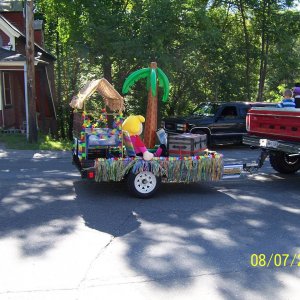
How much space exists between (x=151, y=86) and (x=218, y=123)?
7.77 m

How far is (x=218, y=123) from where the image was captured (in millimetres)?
15312

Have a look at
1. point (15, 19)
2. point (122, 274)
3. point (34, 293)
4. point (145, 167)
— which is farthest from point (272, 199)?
point (15, 19)

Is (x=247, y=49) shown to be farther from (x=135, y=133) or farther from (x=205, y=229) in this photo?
(x=205, y=229)

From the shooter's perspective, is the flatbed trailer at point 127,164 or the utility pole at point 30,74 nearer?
the flatbed trailer at point 127,164

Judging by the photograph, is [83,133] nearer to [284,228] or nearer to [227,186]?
[227,186]

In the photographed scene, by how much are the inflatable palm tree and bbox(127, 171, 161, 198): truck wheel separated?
A: 104cm

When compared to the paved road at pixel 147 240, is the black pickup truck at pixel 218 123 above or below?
above

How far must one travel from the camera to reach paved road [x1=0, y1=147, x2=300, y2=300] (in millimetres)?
4168

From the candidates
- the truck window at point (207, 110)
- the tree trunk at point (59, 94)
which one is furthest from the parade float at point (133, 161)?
the tree trunk at point (59, 94)

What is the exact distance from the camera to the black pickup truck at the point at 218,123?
15.1 meters

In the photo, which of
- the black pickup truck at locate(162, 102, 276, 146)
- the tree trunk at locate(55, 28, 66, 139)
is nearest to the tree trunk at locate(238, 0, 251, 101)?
the black pickup truck at locate(162, 102, 276, 146)

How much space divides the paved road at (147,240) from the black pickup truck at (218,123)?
21.2 ft

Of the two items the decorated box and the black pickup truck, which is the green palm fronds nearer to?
the decorated box

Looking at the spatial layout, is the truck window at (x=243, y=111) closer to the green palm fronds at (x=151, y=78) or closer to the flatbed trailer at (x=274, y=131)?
the flatbed trailer at (x=274, y=131)
